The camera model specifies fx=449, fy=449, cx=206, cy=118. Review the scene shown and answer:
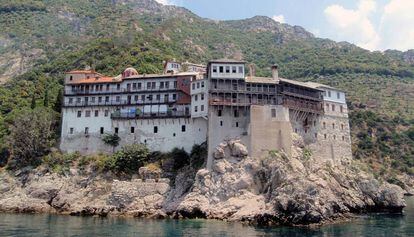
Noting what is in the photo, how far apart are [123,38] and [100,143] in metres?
41.0

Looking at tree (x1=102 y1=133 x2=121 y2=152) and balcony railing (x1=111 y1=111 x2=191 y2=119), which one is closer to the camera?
balcony railing (x1=111 y1=111 x2=191 y2=119)

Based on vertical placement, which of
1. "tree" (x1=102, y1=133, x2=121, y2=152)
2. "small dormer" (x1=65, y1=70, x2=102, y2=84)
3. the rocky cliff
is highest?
"small dormer" (x1=65, y1=70, x2=102, y2=84)

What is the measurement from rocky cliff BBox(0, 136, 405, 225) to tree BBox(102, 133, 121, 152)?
4.82 metres

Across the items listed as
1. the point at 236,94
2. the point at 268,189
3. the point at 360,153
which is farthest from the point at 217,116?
the point at 360,153

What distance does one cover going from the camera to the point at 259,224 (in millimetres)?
44531

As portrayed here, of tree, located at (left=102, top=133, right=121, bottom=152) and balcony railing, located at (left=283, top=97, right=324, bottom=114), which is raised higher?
balcony railing, located at (left=283, top=97, right=324, bottom=114)

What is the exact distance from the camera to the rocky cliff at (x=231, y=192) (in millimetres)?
46281

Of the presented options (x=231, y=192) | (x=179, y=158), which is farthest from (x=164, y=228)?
(x=179, y=158)

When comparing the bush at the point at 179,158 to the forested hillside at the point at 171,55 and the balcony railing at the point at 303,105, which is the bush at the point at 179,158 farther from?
the forested hillside at the point at 171,55

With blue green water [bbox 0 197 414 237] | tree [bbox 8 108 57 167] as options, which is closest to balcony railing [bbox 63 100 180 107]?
tree [bbox 8 108 57 167]

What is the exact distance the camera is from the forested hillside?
89125 mm

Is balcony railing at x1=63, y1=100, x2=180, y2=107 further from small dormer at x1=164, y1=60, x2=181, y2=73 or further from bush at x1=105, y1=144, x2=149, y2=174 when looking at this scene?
small dormer at x1=164, y1=60, x2=181, y2=73

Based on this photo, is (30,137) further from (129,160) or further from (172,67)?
(172,67)

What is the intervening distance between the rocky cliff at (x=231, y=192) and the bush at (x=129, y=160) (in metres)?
2.01
